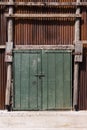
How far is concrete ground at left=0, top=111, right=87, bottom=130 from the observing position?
11.7m

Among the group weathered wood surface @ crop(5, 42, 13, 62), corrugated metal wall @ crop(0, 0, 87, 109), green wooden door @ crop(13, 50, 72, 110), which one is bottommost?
green wooden door @ crop(13, 50, 72, 110)

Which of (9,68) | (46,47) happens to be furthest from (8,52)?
(46,47)

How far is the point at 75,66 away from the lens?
12.1 metres

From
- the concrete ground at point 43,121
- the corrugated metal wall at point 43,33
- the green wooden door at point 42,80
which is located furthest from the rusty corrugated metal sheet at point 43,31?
the concrete ground at point 43,121

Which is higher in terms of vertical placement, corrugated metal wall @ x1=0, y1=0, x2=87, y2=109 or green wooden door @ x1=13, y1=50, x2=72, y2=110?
corrugated metal wall @ x1=0, y1=0, x2=87, y2=109

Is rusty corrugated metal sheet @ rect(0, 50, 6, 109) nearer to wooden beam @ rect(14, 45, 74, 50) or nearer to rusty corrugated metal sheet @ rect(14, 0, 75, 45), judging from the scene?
wooden beam @ rect(14, 45, 74, 50)

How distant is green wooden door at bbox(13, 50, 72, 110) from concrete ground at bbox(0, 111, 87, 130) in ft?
1.16

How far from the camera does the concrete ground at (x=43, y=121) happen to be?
1172 cm

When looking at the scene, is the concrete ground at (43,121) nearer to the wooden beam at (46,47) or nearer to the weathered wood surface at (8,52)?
the weathered wood surface at (8,52)

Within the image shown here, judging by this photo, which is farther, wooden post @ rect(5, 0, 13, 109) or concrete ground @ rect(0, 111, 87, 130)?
wooden post @ rect(5, 0, 13, 109)

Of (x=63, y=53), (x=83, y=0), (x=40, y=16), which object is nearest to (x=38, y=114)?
(x=63, y=53)

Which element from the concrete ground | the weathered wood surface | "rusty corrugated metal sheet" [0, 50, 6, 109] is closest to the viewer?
the concrete ground

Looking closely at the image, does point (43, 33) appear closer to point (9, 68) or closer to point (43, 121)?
point (9, 68)

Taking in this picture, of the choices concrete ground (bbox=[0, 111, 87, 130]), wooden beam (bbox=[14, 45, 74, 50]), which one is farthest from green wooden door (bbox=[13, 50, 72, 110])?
concrete ground (bbox=[0, 111, 87, 130])
